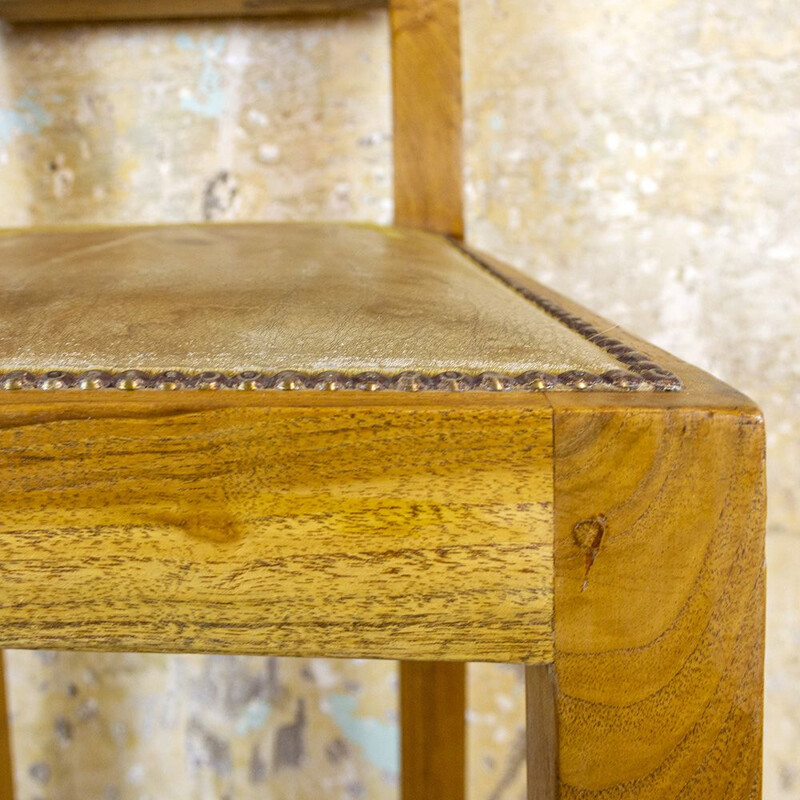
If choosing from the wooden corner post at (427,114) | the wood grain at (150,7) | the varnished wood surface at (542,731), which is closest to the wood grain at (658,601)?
the varnished wood surface at (542,731)

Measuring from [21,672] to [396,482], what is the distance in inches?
33.7

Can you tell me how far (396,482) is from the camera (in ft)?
0.88

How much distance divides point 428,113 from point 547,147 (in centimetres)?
23

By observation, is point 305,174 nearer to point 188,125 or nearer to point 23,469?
point 188,125

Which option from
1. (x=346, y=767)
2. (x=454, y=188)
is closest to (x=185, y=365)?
(x=454, y=188)

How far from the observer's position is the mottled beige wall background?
86 centimetres

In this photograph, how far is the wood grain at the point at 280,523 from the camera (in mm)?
266

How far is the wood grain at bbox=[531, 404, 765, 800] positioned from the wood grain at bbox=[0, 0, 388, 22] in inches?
23.4

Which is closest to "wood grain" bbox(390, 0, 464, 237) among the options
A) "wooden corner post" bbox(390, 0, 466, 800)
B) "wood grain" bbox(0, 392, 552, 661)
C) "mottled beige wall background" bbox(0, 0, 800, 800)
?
"wooden corner post" bbox(390, 0, 466, 800)

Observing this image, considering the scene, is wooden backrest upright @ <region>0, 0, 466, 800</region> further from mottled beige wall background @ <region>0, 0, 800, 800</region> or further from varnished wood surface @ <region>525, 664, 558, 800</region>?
varnished wood surface @ <region>525, 664, 558, 800</region>

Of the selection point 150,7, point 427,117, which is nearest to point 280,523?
point 427,117

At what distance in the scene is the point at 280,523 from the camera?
27cm

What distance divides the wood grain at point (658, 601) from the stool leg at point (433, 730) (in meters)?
0.49

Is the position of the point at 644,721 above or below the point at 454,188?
below
